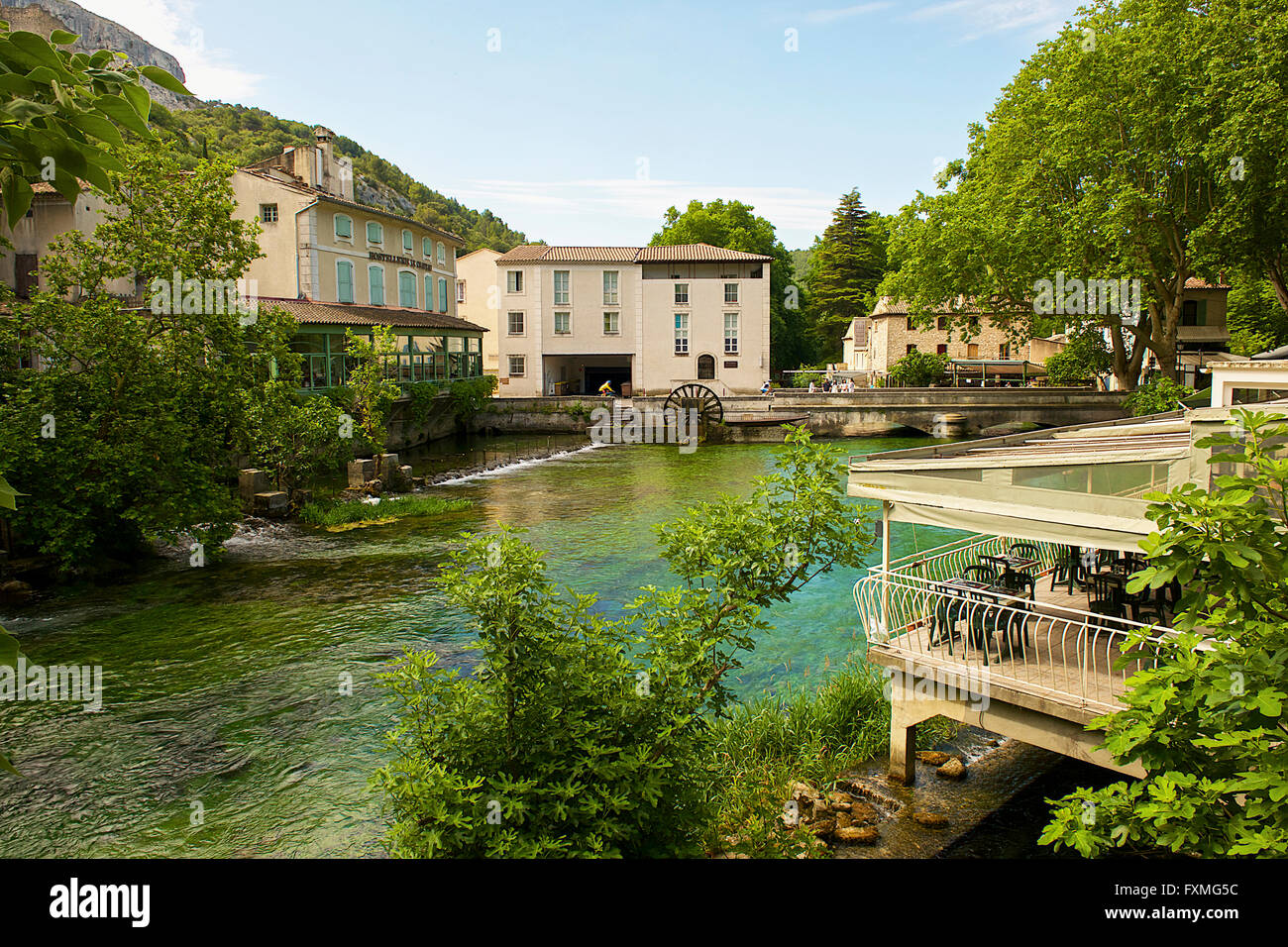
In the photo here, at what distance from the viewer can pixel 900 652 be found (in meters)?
8.37

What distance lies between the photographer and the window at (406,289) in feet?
131

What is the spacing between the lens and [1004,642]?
8.24 m

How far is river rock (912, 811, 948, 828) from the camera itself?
7.87 meters

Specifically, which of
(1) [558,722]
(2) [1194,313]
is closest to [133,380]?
(1) [558,722]

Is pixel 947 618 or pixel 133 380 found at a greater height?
pixel 133 380

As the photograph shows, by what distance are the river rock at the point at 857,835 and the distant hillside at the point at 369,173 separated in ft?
185

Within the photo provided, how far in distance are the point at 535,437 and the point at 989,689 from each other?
3618 cm

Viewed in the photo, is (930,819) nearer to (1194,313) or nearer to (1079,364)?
(1079,364)

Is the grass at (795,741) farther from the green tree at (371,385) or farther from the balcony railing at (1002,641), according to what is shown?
the green tree at (371,385)

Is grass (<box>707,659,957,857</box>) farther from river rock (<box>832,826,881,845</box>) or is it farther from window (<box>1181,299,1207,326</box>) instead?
window (<box>1181,299,1207,326</box>)

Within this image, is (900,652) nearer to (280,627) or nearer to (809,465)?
(809,465)

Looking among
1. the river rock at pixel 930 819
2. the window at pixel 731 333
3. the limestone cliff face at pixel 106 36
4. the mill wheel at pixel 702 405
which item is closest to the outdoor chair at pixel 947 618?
the river rock at pixel 930 819

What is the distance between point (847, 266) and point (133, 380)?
65.7m
